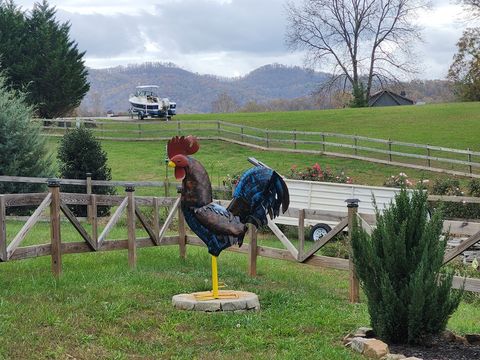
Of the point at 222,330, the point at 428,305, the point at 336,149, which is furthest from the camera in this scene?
the point at 336,149

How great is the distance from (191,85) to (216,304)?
467 feet

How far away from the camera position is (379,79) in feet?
191

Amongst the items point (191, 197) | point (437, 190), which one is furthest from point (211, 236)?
point (437, 190)

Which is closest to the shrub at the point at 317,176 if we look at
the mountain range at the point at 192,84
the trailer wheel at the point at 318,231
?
the trailer wheel at the point at 318,231

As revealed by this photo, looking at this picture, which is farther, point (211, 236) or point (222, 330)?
point (211, 236)

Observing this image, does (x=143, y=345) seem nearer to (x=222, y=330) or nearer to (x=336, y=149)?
(x=222, y=330)

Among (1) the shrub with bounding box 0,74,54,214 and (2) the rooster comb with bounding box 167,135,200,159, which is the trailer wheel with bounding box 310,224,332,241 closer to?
(1) the shrub with bounding box 0,74,54,214

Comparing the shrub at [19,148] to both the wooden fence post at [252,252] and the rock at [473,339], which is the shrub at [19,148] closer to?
the wooden fence post at [252,252]

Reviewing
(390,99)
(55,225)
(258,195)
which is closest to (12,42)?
(55,225)

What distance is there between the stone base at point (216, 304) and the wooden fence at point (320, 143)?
59.1 feet

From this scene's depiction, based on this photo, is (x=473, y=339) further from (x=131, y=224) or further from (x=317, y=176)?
(x=317, y=176)

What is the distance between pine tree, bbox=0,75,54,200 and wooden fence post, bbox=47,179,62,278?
34.2ft

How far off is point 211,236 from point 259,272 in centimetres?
328

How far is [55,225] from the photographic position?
907 cm
